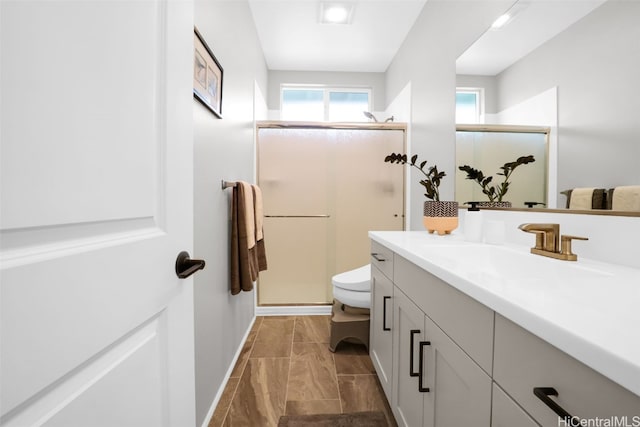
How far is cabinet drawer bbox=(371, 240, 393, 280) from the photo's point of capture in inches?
51.6

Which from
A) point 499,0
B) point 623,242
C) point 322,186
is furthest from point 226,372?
point 499,0

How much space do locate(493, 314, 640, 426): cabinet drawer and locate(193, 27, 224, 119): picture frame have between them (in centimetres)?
129

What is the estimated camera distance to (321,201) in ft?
8.77

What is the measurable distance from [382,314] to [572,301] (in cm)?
100

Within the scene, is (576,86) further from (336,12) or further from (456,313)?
(336,12)

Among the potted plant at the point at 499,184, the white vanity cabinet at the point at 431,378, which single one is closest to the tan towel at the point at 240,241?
the white vanity cabinet at the point at 431,378

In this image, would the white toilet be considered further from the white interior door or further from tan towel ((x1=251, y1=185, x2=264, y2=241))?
the white interior door

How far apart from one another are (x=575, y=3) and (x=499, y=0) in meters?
0.45

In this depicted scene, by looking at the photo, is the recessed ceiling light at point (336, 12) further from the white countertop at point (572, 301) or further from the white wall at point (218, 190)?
the white countertop at point (572, 301)

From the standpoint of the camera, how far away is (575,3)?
38.2 inches

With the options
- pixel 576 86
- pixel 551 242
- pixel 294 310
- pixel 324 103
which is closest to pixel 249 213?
pixel 294 310

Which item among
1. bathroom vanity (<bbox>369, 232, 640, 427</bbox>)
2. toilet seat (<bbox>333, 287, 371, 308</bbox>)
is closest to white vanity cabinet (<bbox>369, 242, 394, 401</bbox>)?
bathroom vanity (<bbox>369, 232, 640, 427</bbox>)

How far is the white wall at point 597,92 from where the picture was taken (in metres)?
0.81

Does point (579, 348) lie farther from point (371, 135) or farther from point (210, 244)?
point (371, 135)
